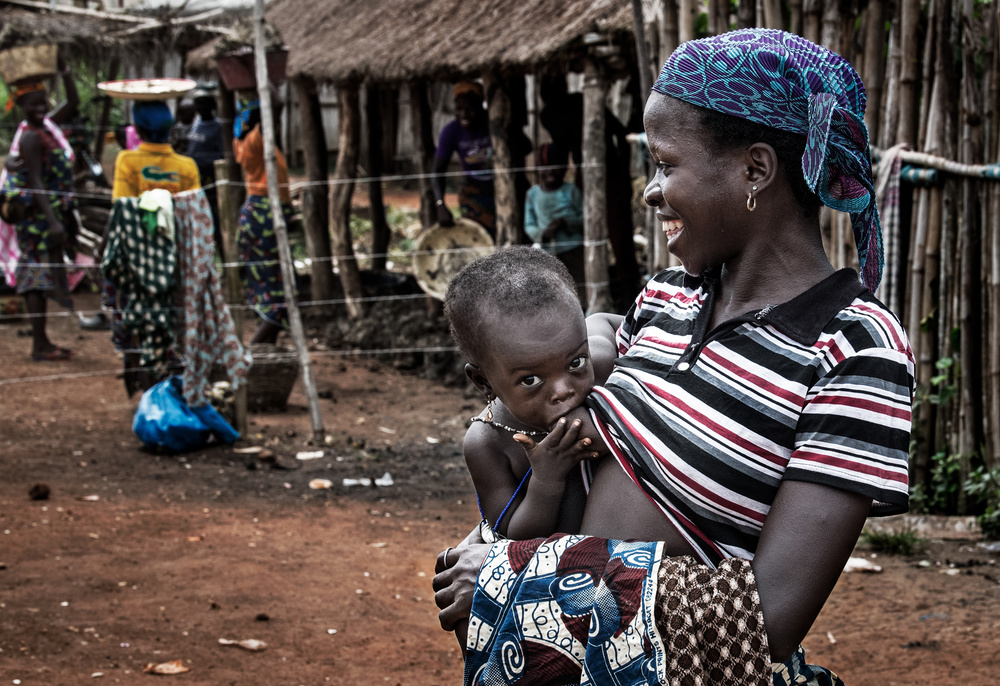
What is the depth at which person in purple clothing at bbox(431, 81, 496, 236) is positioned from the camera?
8992mm

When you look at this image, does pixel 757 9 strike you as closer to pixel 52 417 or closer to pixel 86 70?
pixel 52 417

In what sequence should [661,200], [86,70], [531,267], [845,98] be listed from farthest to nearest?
[86,70] < [531,267] < [661,200] < [845,98]

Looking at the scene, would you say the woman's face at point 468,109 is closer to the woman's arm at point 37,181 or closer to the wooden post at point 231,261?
the wooden post at point 231,261

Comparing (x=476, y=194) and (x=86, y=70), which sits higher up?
(x=86, y=70)

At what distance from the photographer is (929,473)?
479 centimetres

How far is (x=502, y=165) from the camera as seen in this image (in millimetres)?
8500

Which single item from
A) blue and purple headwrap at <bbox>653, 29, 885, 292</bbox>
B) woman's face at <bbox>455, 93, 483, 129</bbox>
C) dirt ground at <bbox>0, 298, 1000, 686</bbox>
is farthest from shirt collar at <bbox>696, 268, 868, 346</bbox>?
woman's face at <bbox>455, 93, 483, 129</bbox>

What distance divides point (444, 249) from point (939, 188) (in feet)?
16.7

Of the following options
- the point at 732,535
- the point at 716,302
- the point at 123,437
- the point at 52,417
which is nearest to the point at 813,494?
the point at 732,535

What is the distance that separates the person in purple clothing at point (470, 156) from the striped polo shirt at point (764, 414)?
297 inches

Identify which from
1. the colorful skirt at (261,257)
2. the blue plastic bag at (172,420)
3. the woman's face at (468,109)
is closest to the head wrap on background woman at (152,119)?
the blue plastic bag at (172,420)

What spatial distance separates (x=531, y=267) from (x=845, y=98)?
56cm

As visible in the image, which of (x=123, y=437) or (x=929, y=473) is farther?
(x=123, y=437)

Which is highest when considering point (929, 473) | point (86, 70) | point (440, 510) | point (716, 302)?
point (86, 70)
